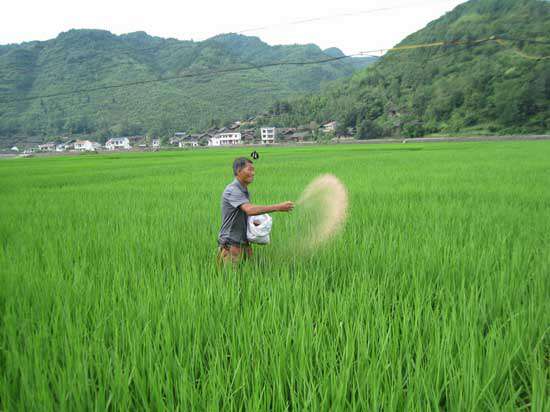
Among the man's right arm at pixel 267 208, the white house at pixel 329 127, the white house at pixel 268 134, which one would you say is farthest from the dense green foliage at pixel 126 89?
the man's right arm at pixel 267 208

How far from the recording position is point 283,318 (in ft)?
5.19

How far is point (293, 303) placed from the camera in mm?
1881

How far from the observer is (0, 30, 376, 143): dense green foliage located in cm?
9762

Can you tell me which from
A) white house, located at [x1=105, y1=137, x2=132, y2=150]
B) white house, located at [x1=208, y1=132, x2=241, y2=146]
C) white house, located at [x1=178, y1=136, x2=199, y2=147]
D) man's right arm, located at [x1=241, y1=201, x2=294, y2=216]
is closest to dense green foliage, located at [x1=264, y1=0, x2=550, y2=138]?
white house, located at [x1=208, y1=132, x2=241, y2=146]

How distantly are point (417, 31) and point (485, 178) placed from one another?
11814 centimetres

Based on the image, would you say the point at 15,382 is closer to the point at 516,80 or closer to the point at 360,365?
the point at 360,365

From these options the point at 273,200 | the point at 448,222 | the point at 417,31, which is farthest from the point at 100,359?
the point at 417,31

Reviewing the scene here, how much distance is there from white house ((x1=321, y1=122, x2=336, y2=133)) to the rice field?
215 feet

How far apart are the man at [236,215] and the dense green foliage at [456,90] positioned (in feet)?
124

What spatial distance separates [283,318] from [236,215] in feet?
4.23

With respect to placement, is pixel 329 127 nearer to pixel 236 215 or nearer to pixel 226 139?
pixel 226 139

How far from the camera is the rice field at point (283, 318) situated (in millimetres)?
1139

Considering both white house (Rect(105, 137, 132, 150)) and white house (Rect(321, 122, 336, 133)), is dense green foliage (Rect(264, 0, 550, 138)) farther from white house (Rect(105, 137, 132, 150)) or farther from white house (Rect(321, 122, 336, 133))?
white house (Rect(105, 137, 132, 150))

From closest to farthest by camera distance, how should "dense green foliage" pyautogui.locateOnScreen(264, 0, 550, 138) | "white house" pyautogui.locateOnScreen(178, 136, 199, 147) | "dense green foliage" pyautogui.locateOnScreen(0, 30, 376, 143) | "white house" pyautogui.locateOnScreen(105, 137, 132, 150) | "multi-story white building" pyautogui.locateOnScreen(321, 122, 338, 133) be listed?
"dense green foliage" pyautogui.locateOnScreen(264, 0, 550, 138), "multi-story white building" pyautogui.locateOnScreen(321, 122, 338, 133), "white house" pyautogui.locateOnScreen(178, 136, 199, 147), "white house" pyautogui.locateOnScreen(105, 137, 132, 150), "dense green foliage" pyautogui.locateOnScreen(0, 30, 376, 143)
